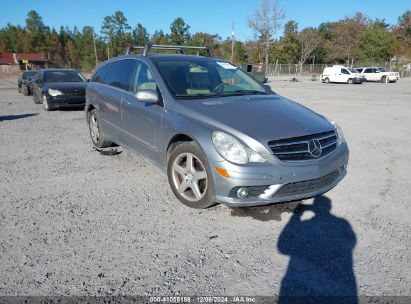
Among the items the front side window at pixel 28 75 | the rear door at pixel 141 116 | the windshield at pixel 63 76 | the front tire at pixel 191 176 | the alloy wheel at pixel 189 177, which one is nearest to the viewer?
the front tire at pixel 191 176

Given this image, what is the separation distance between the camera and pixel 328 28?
98.1 meters

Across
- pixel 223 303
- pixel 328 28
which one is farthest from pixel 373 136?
pixel 328 28

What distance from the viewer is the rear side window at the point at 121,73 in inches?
199

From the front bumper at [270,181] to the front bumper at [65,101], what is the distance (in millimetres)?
9419

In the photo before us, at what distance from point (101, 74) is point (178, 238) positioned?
3.95 meters

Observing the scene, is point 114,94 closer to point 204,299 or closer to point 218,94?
point 218,94

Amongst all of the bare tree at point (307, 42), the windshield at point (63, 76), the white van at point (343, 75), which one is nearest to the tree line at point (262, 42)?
the bare tree at point (307, 42)

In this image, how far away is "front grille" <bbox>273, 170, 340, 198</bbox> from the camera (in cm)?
335

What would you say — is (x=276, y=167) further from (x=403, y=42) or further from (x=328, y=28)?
(x=328, y=28)

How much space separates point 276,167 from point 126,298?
1.73 meters

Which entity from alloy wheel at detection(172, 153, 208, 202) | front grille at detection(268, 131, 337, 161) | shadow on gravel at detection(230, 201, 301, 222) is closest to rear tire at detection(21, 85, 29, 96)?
alloy wheel at detection(172, 153, 208, 202)

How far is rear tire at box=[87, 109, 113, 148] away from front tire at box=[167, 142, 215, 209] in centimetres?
241

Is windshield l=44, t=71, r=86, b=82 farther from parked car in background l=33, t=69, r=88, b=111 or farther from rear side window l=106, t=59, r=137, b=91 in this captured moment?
rear side window l=106, t=59, r=137, b=91

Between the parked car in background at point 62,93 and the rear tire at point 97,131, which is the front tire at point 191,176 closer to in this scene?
the rear tire at point 97,131
